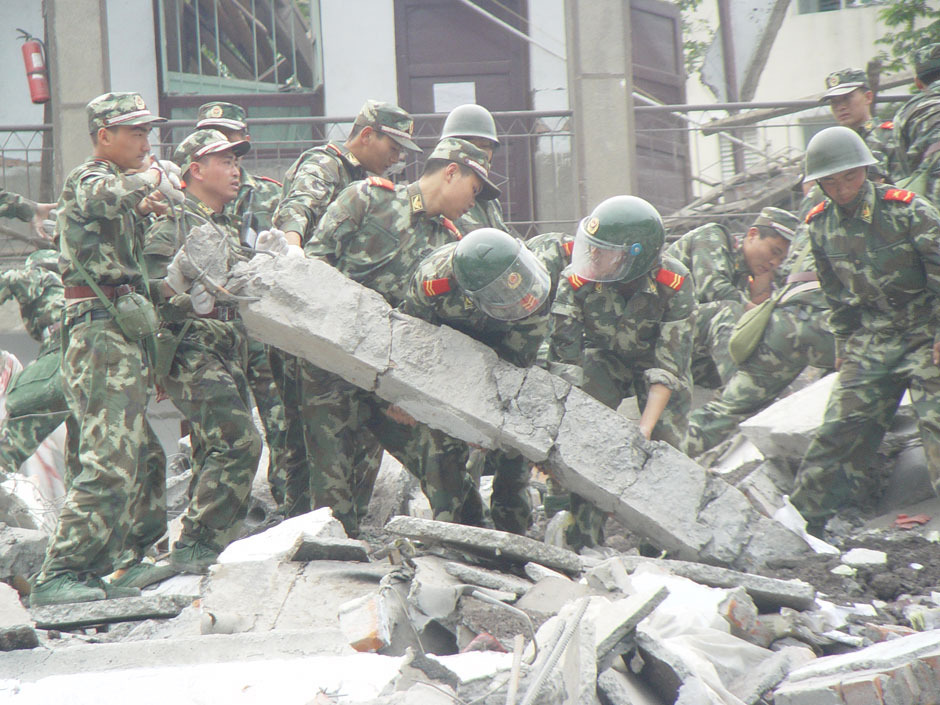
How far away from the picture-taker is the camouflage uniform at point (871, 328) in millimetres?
5199

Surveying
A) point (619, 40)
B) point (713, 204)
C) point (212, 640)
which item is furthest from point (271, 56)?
point (212, 640)

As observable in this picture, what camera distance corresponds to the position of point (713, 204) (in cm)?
1044

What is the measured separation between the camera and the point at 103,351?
175 inches

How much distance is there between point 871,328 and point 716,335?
62.5 inches

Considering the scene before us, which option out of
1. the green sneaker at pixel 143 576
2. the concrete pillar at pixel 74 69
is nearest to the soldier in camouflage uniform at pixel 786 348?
the green sneaker at pixel 143 576

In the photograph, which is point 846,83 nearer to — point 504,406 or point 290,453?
point 504,406

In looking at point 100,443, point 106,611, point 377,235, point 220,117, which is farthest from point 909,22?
point 106,611

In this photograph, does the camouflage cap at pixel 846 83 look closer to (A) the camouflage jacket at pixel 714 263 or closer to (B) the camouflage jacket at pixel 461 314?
(A) the camouflage jacket at pixel 714 263

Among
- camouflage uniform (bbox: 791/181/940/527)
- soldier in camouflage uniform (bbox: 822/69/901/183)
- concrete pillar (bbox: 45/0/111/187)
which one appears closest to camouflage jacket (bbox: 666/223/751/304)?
soldier in camouflage uniform (bbox: 822/69/901/183)

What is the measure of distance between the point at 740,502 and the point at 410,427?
1.50m

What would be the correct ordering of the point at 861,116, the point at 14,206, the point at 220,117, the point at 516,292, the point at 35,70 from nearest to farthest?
1. the point at 516,292
2. the point at 220,117
3. the point at 861,116
4. the point at 14,206
5. the point at 35,70

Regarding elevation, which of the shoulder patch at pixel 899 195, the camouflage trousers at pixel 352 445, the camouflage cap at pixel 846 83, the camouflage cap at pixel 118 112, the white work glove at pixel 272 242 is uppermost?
the camouflage cap at pixel 846 83

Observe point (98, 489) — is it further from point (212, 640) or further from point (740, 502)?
point (740, 502)

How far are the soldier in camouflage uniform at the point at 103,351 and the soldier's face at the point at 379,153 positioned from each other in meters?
1.29
